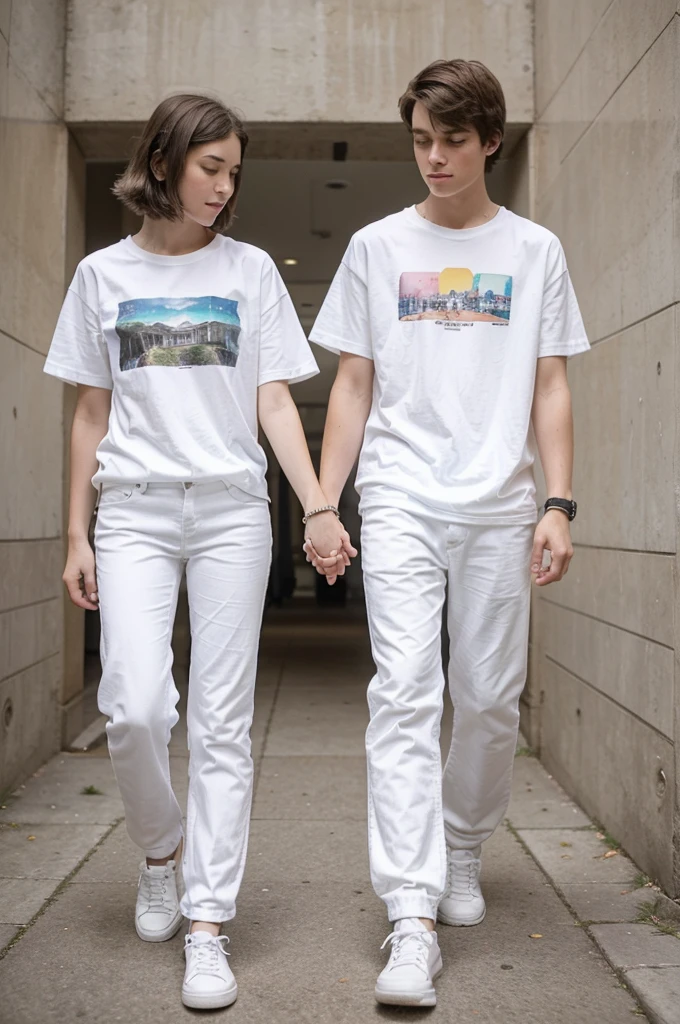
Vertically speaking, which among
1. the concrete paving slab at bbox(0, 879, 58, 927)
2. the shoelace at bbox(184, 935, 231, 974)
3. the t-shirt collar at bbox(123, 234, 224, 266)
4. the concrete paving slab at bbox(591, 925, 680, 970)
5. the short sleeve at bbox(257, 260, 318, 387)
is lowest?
the concrete paving slab at bbox(0, 879, 58, 927)

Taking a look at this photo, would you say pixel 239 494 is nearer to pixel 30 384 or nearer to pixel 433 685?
pixel 433 685

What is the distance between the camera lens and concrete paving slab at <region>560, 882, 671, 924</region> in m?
3.23

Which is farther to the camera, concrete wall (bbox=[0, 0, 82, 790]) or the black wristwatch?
concrete wall (bbox=[0, 0, 82, 790])

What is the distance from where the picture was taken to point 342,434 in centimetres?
298

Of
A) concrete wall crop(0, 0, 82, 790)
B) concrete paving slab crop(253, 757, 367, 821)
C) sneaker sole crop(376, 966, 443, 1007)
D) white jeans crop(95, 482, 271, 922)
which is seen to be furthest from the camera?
concrete wall crop(0, 0, 82, 790)

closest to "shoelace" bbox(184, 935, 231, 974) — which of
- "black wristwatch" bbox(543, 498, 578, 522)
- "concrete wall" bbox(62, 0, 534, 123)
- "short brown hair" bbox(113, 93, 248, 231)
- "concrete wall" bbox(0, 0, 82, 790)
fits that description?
"black wristwatch" bbox(543, 498, 578, 522)

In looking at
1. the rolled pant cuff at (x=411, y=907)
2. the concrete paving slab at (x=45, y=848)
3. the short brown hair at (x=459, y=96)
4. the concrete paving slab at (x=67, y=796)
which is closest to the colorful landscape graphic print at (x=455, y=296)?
the short brown hair at (x=459, y=96)

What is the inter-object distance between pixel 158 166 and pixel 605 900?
2414mm

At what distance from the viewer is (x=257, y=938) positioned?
3.01 metres

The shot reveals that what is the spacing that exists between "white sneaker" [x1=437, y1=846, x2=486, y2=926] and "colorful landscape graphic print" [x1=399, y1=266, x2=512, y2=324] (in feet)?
4.72

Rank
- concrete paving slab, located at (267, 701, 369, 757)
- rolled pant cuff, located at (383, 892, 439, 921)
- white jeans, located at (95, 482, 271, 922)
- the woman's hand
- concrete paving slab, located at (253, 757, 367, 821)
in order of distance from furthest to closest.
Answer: concrete paving slab, located at (267, 701, 369, 757), concrete paving slab, located at (253, 757, 367, 821), the woman's hand, white jeans, located at (95, 482, 271, 922), rolled pant cuff, located at (383, 892, 439, 921)

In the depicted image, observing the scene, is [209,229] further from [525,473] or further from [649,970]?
[649,970]

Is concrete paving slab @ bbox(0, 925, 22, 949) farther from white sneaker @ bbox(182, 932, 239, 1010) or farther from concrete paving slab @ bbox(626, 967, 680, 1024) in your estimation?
concrete paving slab @ bbox(626, 967, 680, 1024)

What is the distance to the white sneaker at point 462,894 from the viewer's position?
10.2 ft
